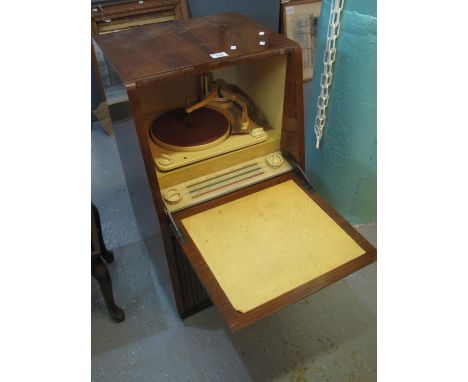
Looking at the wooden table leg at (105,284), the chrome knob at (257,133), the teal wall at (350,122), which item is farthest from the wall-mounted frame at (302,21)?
the wooden table leg at (105,284)

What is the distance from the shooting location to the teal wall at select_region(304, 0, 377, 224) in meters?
1.26

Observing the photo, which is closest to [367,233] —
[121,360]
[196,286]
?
[196,286]

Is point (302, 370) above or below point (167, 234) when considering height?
below

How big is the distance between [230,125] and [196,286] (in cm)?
58

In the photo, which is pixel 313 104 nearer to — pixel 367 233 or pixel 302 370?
pixel 367 233

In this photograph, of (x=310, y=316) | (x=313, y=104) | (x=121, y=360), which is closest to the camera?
(x=121, y=360)

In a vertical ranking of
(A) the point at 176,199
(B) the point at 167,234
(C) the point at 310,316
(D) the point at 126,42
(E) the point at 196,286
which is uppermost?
(D) the point at 126,42

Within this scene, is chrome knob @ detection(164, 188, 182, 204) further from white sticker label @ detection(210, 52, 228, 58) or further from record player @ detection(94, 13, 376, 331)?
white sticker label @ detection(210, 52, 228, 58)

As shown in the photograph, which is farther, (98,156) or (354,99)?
(98,156)

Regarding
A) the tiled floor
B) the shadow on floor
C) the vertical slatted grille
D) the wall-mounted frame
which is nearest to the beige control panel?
the vertical slatted grille

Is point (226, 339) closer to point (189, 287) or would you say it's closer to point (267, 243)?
point (189, 287)

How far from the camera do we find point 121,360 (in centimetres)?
135

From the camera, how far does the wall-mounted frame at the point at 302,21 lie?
2760mm

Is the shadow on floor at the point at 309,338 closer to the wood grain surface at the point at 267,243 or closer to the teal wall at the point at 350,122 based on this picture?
the teal wall at the point at 350,122
